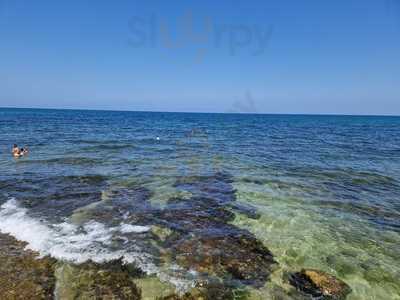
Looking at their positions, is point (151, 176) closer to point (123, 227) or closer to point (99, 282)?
point (123, 227)

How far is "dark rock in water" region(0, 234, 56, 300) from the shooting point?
17.5 feet

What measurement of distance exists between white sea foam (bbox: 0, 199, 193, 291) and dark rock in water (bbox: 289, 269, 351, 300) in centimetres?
222

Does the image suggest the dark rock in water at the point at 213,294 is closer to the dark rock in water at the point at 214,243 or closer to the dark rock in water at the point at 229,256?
the dark rock in water at the point at 214,243

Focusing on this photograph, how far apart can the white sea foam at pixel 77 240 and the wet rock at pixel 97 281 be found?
0.89 ft

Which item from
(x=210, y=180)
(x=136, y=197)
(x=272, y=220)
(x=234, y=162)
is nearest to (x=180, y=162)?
(x=234, y=162)

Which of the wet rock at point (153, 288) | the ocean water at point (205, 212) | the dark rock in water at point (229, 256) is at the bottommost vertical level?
the ocean water at point (205, 212)

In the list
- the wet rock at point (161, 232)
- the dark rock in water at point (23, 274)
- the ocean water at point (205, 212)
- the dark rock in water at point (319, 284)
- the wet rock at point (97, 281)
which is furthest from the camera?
the wet rock at point (161, 232)

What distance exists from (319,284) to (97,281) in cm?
437

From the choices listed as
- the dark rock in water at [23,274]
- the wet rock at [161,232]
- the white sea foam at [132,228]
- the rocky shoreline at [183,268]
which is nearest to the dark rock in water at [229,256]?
the rocky shoreline at [183,268]

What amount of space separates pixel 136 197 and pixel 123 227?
2.90 meters

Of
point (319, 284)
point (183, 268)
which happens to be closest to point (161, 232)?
point (183, 268)

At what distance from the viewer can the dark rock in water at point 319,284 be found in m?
5.77

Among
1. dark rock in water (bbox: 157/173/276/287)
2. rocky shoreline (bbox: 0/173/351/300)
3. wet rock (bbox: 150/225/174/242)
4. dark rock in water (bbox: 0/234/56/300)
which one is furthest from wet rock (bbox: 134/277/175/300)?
wet rock (bbox: 150/225/174/242)

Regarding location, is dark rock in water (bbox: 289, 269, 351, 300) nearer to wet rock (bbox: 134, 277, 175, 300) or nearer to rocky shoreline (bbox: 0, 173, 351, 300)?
rocky shoreline (bbox: 0, 173, 351, 300)
